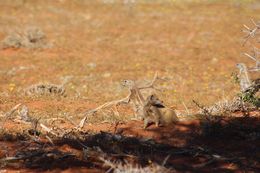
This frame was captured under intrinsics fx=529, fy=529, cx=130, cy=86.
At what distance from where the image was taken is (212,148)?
715cm

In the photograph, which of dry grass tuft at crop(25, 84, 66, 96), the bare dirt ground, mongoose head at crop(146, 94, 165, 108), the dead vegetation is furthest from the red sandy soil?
the dead vegetation

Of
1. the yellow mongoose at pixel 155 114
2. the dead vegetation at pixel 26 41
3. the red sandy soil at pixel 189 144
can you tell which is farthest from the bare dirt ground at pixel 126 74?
the dead vegetation at pixel 26 41

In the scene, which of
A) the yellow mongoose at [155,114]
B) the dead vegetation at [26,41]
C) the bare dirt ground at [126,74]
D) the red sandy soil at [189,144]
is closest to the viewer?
the red sandy soil at [189,144]

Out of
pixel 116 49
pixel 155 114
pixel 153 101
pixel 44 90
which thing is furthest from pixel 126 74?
pixel 155 114

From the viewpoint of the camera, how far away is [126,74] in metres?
18.1

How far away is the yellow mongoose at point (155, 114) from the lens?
826cm

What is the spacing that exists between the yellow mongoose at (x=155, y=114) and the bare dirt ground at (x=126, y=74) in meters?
0.15

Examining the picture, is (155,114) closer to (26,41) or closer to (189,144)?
(189,144)

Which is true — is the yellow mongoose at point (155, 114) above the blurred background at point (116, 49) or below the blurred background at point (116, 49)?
below

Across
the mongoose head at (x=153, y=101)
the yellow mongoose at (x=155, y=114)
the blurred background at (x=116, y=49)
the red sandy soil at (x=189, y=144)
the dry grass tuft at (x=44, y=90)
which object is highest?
the blurred background at (x=116, y=49)

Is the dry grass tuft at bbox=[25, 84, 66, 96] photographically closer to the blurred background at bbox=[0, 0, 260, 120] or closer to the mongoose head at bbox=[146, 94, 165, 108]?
the blurred background at bbox=[0, 0, 260, 120]

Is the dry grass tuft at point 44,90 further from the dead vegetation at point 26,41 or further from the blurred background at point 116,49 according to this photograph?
the dead vegetation at point 26,41

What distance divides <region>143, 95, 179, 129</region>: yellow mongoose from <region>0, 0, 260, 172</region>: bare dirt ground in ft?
0.50

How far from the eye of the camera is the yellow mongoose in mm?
8258
